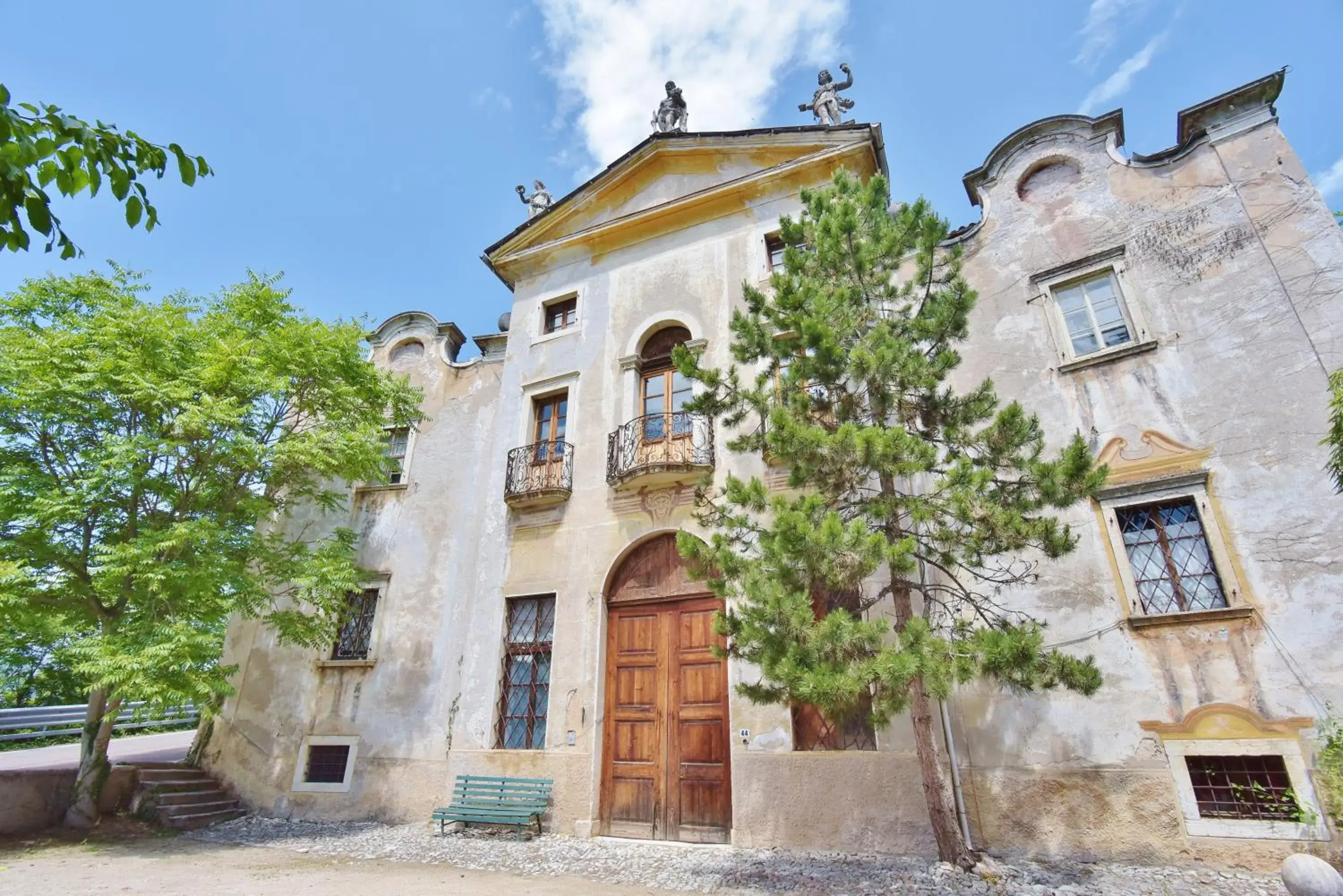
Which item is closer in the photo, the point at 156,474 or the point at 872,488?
the point at 872,488

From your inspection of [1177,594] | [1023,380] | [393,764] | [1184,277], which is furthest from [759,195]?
[393,764]

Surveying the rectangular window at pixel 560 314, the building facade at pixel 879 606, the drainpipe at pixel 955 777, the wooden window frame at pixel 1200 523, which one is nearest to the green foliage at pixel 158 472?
the building facade at pixel 879 606

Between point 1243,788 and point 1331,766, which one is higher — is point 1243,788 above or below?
below

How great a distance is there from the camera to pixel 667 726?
947 cm

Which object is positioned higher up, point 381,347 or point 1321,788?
point 381,347

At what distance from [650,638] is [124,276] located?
413 inches

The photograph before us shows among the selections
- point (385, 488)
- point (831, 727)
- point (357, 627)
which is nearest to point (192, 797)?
point (357, 627)

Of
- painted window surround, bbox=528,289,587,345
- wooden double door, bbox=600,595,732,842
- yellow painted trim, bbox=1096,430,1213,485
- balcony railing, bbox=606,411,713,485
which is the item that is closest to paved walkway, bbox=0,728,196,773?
wooden double door, bbox=600,595,732,842

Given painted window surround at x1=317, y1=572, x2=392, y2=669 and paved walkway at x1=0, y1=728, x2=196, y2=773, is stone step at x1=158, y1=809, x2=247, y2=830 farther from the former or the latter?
painted window surround at x1=317, y1=572, x2=392, y2=669

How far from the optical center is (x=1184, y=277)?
8.78 m

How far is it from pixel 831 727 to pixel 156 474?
1051cm

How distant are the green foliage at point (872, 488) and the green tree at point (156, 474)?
7211mm

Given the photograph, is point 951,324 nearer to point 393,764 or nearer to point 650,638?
point 650,638

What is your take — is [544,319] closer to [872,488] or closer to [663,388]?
[663,388]
